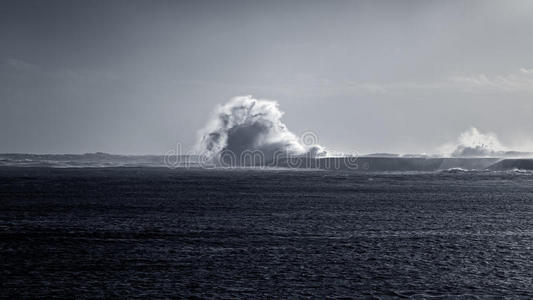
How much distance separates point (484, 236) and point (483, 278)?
1184 centimetres

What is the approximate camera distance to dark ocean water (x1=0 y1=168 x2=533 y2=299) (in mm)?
19750

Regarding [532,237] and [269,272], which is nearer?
[269,272]

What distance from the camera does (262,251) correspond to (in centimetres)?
2650

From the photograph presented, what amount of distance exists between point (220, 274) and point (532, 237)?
19.5 m

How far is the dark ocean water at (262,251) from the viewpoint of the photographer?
19750mm

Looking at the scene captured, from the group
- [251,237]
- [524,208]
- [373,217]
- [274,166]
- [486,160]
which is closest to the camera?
[251,237]

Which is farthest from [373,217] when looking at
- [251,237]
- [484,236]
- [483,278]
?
[483,278]

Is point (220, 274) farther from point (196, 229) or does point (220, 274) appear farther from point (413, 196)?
point (413, 196)

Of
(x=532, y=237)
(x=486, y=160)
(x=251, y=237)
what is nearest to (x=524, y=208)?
(x=532, y=237)

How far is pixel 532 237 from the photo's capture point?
31891mm

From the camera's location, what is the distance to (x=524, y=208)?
164 ft

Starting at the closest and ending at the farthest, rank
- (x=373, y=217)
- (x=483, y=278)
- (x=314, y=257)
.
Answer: (x=483, y=278) < (x=314, y=257) < (x=373, y=217)

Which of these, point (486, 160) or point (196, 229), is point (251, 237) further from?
point (486, 160)

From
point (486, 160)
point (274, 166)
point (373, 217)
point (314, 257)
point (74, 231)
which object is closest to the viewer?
point (314, 257)
